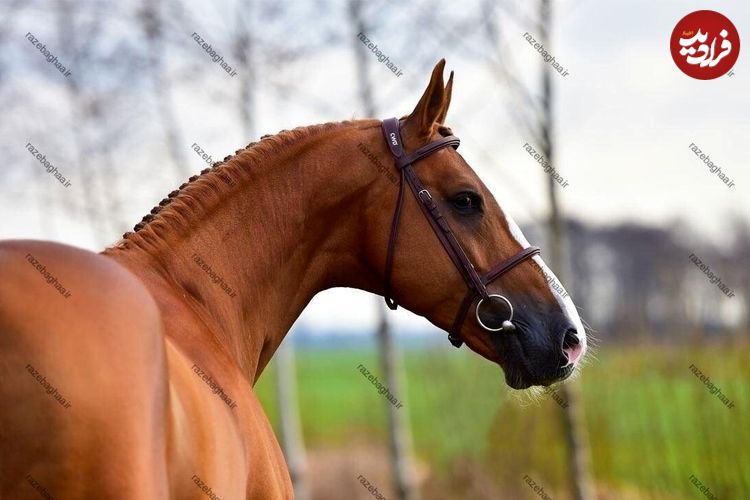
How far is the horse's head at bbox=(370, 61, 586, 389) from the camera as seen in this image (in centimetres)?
372

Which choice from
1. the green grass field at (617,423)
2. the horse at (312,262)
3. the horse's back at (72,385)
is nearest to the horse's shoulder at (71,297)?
the horse's back at (72,385)

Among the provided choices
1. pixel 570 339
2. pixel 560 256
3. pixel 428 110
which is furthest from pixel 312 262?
pixel 560 256

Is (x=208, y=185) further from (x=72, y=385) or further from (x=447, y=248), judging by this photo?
(x=72, y=385)

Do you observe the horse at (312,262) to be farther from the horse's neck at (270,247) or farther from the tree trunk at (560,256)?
the tree trunk at (560,256)

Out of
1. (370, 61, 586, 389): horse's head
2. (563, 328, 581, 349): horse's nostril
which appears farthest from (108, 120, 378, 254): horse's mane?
(563, 328, 581, 349): horse's nostril

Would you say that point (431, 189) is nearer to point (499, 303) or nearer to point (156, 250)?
point (499, 303)

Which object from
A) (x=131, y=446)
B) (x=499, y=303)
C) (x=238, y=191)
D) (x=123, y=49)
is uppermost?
(x=123, y=49)

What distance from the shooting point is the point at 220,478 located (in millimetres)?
2803

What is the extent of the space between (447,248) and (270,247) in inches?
28.2

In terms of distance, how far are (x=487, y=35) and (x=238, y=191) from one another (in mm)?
4931

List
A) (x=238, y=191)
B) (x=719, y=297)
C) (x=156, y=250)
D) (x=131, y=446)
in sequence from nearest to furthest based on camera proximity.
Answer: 1. (x=131, y=446)
2. (x=156, y=250)
3. (x=238, y=191)
4. (x=719, y=297)

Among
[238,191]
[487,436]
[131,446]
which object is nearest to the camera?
[131,446]

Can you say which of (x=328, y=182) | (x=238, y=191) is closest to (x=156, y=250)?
(x=238, y=191)

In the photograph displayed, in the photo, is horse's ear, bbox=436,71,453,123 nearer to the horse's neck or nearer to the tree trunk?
the horse's neck
